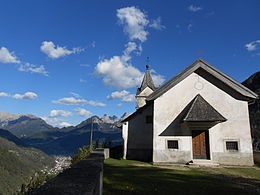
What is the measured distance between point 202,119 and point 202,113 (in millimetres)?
673

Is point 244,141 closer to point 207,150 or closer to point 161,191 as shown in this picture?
point 207,150

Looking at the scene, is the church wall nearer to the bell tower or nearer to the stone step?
the stone step

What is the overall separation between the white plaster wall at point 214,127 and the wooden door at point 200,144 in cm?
38

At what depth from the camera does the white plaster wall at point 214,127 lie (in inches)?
576

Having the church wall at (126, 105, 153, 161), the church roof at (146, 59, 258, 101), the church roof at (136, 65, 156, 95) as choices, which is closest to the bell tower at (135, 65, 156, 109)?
the church roof at (136, 65, 156, 95)

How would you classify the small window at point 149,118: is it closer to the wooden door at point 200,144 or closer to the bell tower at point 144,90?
the wooden door at point 200,144

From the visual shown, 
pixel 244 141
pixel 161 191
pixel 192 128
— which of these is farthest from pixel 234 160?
pixel 161 191

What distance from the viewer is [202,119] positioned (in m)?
13.8

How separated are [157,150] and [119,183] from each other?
26.4ft

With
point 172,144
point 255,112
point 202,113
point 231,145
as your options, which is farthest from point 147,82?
point 255,112

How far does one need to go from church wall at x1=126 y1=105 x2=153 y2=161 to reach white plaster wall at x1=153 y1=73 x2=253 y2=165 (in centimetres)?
378

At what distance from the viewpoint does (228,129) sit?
14.9 m

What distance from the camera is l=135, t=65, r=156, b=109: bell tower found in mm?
34812

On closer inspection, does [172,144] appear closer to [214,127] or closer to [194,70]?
[214,127]
